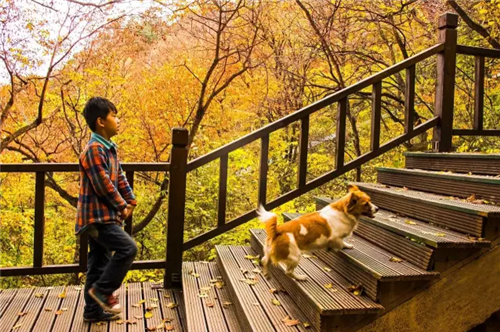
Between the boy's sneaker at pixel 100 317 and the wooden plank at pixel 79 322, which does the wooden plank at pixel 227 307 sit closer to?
the boy's sneaker at pixel 100 317

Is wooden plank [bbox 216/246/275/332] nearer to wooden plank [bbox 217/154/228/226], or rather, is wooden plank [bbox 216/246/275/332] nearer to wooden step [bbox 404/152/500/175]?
wooden plank [bbox 217/154/228/226]

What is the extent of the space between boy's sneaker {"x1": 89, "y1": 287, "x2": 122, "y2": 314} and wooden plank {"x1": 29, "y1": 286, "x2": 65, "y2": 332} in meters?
0.34

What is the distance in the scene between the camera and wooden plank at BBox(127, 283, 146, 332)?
3.02 m

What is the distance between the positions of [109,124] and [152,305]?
158 centimetres

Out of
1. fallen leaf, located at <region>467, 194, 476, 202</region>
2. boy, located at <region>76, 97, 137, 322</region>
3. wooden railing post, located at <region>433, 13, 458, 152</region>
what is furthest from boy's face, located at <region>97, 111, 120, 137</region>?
wooden railing post, located at <region>433, 13, 458, 152</region>

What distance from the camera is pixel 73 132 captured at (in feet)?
30.8

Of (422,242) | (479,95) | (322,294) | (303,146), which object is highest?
(479,95)

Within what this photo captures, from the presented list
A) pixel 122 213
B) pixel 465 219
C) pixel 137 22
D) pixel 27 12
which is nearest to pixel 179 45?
pixel 137 22

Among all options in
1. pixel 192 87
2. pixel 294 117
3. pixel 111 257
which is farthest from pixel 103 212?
pixel 192 87

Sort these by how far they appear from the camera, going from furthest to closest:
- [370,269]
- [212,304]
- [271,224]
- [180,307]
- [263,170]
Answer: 1. [263,170]
2. [180,307]
3. [212,304]
4. [271,224]
5. [370,269]

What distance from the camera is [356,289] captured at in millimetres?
2658

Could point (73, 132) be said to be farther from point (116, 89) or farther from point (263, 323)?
point (263, 323)

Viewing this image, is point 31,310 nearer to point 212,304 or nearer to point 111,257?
point 111,257

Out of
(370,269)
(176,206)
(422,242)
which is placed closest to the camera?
(370,269)
